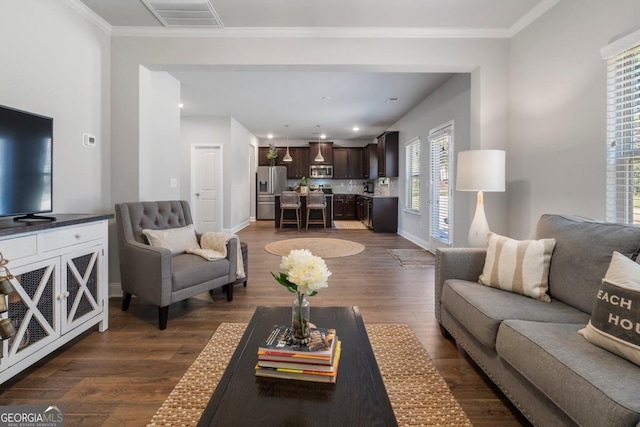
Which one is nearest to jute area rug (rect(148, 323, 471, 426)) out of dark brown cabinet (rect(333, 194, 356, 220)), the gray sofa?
the gray sofa

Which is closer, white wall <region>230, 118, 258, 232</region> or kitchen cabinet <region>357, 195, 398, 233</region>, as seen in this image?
white wall <region>230, 118, 258, 232</region>

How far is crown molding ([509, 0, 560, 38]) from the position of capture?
8.66ft

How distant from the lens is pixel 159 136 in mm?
3842

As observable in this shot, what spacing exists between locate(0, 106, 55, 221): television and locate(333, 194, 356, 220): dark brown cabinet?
29.1ft

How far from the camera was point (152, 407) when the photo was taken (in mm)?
1603

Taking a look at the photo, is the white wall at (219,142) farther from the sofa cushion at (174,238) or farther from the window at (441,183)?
the window at (441,183)

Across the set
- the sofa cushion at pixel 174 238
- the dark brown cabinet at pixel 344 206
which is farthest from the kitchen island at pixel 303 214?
the sofa cushion at pixel 174 238

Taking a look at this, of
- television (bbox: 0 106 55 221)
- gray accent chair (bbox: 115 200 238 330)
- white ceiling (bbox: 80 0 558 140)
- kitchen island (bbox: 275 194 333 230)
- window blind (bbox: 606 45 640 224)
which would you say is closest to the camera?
television (bbox: 0 106 55 221)

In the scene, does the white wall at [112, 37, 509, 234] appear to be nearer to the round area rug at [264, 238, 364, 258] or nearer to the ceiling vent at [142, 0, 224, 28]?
the ceiling vent at [142, 0, 224, 28]

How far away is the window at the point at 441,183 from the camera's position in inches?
184

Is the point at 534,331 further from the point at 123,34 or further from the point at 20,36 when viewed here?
the point at 123,34

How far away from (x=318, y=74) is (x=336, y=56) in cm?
136

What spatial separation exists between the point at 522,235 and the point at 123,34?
435cm

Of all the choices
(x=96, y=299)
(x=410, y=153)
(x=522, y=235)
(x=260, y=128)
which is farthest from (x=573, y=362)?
(x=260, y=128)
